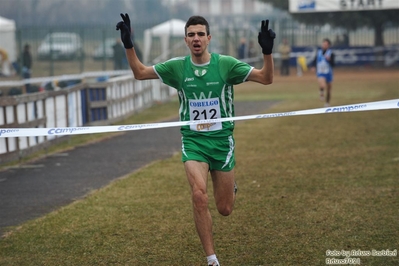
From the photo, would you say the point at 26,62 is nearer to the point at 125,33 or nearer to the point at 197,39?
the point at 125,33

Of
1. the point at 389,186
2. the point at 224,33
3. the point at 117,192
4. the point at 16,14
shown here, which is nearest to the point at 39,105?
the point at 117,192

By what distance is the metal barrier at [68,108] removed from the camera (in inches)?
560

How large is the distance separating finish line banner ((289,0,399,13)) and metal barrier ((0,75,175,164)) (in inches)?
542

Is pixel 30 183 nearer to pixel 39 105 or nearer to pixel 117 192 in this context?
pixel 117 192

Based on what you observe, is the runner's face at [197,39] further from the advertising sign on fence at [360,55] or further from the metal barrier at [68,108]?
the advertising sign on fence at [360,55]

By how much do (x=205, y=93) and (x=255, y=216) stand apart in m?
2.55

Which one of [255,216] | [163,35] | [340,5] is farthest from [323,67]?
[255,216]

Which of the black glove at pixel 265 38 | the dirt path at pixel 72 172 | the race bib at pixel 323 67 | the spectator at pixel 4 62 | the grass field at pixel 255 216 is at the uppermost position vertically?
the black glove at pixel 265 38

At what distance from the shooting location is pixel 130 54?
7.30m

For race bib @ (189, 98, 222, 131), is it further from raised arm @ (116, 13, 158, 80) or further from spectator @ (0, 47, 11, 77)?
spectator @ (0, 47, 11, 77)

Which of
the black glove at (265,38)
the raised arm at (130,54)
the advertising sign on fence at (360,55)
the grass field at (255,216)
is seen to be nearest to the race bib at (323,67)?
the grass field at (255,216)

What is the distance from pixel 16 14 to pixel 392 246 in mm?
53635

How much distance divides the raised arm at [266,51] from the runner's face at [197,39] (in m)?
0.53

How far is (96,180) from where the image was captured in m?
12.5
